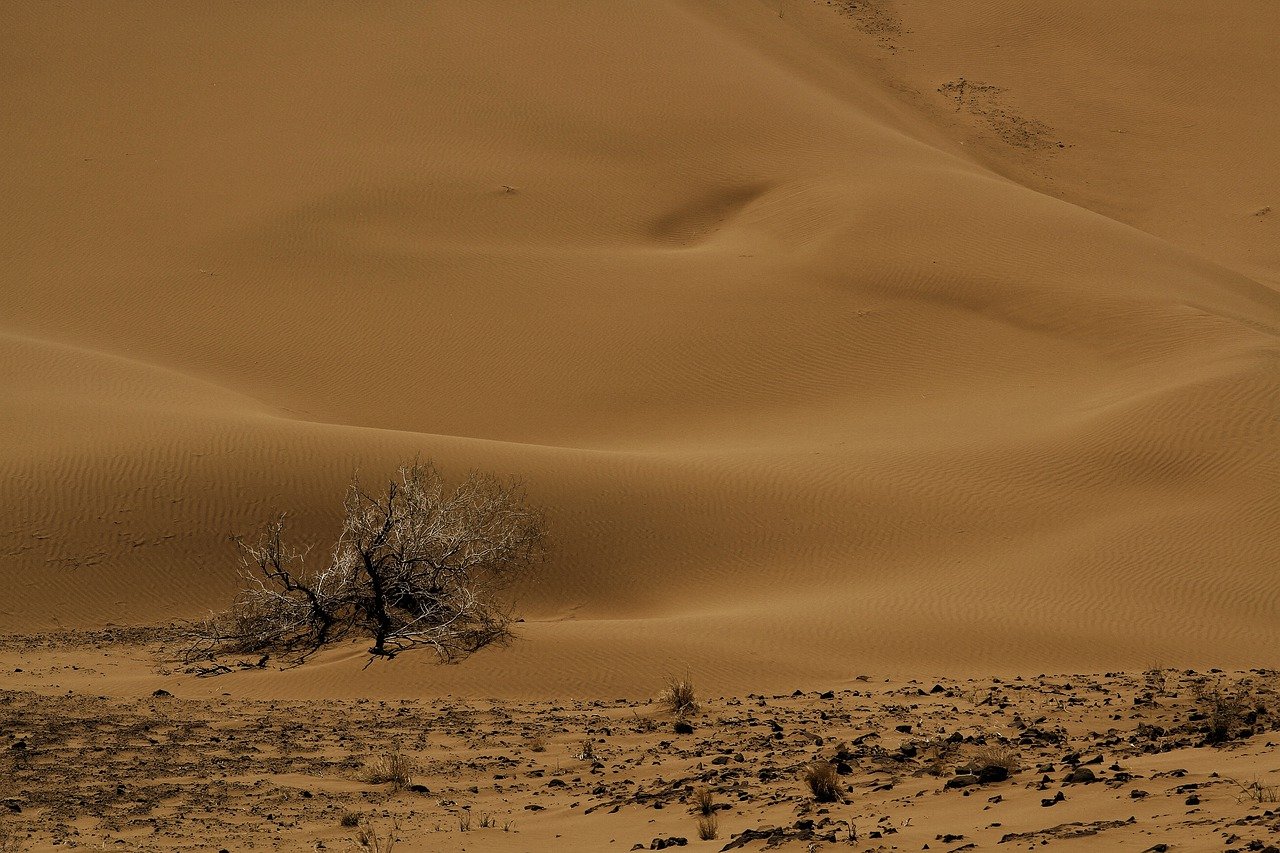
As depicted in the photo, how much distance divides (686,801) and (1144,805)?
2.43m

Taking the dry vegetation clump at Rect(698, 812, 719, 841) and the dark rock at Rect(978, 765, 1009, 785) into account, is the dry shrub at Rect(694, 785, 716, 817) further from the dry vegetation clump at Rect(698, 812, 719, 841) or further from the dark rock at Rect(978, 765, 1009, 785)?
the dark rock at Rect(978, 765, 1009, 785)

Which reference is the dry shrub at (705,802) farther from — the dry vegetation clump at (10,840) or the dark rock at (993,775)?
the dry vegetation clump at (10,840)

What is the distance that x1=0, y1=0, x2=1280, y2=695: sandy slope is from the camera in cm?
1415

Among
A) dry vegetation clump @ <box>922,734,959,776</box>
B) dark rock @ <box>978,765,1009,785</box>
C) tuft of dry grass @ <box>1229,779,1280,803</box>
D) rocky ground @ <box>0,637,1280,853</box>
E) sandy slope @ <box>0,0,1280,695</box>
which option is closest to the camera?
tuft of dry grass @ <box>1229,779,1280,803</box>

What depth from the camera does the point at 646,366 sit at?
2183cm

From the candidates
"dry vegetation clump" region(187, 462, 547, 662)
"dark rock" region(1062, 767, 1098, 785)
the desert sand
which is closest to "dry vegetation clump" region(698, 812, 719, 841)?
the desert sand

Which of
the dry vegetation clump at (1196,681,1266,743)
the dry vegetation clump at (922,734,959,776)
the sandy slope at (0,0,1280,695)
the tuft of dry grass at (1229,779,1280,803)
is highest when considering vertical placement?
the sandy slope at (0,0,1280,695)

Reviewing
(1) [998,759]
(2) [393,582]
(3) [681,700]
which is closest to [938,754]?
(1) [998,759]

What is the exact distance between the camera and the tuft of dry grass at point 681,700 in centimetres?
989

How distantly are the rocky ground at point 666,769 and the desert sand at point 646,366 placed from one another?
→ 0.08m

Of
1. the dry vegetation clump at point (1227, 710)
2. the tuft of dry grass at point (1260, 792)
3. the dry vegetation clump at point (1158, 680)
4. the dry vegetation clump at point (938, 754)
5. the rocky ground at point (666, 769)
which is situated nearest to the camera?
the tuft of dry grass at point (1260, 792)

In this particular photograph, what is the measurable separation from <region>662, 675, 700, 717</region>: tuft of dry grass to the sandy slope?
1.15m

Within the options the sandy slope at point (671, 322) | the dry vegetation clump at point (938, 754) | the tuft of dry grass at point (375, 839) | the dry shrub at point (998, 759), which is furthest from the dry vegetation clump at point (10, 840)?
the dry shrub at point (998, 759)

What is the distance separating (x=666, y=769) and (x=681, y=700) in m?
1.75
